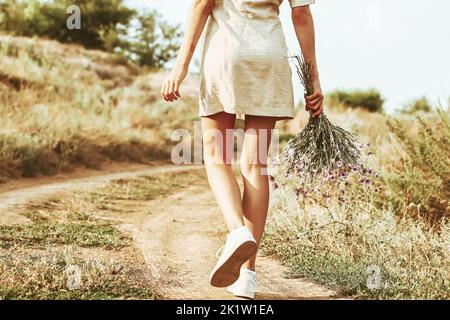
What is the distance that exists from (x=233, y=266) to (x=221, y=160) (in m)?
0.53

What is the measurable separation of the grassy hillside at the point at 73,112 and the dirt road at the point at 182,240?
0.79 metres

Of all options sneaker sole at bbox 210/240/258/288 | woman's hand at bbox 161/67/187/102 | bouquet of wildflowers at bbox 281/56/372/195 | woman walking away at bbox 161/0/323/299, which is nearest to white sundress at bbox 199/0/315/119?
woman walking away at bbox 161/0/323/299

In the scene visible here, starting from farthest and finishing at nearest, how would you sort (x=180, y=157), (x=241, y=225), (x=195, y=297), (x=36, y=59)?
(x=36, y=59) → (x=180, y=157) → (x=195, y=297) → (x=241, y=225)

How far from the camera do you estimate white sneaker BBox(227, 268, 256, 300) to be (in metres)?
3.19

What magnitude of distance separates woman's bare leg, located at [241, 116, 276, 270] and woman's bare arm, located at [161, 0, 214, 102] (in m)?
0.39

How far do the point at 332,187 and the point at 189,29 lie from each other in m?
2.00

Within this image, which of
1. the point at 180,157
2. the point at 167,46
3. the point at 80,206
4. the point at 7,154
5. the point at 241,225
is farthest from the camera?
the point at 167,46

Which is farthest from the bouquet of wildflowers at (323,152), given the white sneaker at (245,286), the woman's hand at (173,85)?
the white sneaker at (245,286)

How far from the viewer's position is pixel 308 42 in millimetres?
3434

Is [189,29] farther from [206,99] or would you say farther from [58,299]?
[58,299]

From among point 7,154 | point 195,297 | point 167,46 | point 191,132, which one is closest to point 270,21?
point 195,297

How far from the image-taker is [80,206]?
233 inches

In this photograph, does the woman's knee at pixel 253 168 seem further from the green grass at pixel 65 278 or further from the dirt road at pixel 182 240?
the green grass at pixel 65 278

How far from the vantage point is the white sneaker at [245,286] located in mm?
3193
